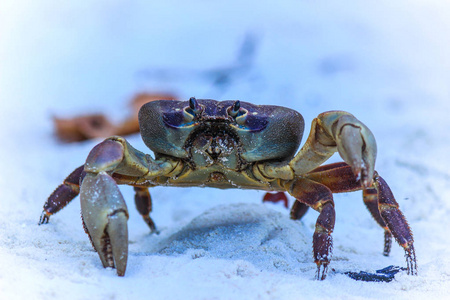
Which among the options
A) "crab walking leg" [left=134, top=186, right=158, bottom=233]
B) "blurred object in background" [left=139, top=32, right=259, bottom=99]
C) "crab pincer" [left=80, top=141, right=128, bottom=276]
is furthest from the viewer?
"blurred object in background" [left=139, top=32, right=259, bottom=99]

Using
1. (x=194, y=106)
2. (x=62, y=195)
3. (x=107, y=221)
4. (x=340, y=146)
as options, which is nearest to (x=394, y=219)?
(x=340, y=146)

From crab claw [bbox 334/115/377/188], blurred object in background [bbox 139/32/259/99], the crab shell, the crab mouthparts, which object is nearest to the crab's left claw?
crab claw [bbox 334/115/377/188]

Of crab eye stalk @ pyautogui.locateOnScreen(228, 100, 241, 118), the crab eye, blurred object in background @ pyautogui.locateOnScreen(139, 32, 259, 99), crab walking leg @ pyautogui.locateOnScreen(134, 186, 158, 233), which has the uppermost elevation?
crab eye stalk @ pyautogui.locateOnScreen(228, 100, 241, 118)

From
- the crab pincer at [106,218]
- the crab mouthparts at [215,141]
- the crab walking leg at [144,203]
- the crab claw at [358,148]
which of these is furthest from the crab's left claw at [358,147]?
the crab walking leg at [144,203]

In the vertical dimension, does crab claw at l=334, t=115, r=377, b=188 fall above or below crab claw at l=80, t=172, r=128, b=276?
above

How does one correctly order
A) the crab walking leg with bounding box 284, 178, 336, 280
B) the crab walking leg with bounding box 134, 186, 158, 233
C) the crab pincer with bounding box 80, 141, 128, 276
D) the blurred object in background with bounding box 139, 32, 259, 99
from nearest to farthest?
the crab pincer with bounding box 80, 141, 128, 276 → the crab walking leg with bounding box 284, 178, 336, 280 → the crab walking leg with bounding box 134, 186, 158, 233 → the blurred object in background with bounding box 139, 32, 259, 99

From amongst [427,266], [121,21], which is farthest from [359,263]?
[121,21]

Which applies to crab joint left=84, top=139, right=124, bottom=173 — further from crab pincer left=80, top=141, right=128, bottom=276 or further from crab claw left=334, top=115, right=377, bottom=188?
crab claw left=334, top=115, right=377, bottom=188
